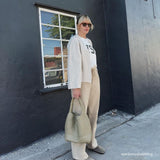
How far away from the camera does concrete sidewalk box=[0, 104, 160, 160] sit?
2104mm

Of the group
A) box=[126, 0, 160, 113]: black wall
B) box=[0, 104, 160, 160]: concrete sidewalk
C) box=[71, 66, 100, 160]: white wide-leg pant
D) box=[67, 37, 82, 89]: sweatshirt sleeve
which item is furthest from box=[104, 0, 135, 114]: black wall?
box=[67, 37, 82, 89]: sweatshirt sleeve

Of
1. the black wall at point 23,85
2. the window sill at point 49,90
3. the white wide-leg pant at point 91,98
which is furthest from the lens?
the window sill at point 49,90

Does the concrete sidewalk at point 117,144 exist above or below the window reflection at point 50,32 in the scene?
below

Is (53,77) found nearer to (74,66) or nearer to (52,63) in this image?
(52,63)

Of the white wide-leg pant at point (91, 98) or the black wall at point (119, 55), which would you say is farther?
the black wall at point (119, 55)

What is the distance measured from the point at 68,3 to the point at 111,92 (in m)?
2.24

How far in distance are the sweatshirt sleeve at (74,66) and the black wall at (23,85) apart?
2.88 feet

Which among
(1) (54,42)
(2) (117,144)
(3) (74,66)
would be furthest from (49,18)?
(2) (117,144)

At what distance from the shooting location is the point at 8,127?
2.23m

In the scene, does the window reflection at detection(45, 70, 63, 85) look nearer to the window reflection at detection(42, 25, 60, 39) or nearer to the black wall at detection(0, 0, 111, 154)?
the black wall at detection(0, 0, 111, 154)

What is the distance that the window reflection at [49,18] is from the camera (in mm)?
2725

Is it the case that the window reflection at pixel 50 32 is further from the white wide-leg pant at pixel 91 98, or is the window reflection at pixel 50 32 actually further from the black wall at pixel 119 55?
the black wall at pixel 119 55

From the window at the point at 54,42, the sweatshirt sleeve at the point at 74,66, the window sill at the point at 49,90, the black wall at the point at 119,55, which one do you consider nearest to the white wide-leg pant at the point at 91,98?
the sweatshirt sleeve at the point at 74,66

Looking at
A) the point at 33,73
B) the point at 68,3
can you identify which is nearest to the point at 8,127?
the point at 33,73
